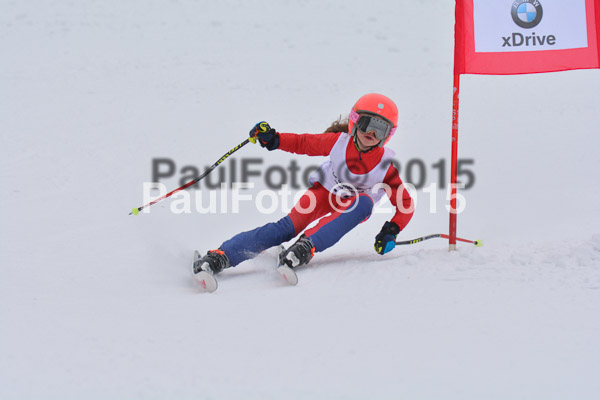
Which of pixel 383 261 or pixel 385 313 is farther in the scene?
pixel 383 261

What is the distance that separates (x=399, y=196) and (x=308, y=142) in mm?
722

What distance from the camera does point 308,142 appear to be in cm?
389

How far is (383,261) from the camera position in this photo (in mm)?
3539

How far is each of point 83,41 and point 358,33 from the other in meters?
5.22

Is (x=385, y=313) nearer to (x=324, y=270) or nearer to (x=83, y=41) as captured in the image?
(x=324, y=270)

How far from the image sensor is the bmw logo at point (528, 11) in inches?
142

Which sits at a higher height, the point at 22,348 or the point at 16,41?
the point at 16,41

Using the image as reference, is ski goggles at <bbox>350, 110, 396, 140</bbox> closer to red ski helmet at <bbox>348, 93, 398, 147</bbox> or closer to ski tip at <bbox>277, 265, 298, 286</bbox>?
red ski helmet at <bbox>348, 93, 398, 147</bbox>

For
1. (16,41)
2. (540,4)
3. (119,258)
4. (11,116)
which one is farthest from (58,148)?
(540,4)

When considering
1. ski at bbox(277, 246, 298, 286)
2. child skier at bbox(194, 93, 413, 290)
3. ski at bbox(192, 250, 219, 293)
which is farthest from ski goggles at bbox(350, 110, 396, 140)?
Result: ski at bbox(192, 250, 219, 293)

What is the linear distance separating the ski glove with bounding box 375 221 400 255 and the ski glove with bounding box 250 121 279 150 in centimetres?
92
